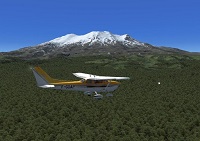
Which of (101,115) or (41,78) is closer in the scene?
(41,78)

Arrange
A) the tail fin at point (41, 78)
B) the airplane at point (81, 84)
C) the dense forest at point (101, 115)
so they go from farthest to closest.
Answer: the tail fin at point (41, 78) < the airplane at point (81, 84) < the dense forest at point (101, 115)

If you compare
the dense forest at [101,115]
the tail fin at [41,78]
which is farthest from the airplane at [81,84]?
the dense forest at [101,115]

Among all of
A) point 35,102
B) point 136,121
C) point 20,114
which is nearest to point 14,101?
point 35,102

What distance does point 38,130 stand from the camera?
58969mm

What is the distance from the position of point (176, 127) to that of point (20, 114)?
124 feet

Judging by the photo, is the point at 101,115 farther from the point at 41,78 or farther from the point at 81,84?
the point at 41,78

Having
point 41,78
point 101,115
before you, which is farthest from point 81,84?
point 101,115

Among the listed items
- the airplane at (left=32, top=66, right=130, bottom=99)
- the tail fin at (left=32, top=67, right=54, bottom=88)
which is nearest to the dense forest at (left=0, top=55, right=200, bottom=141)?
the airplane at (left=32, top=66, right=130, bottom=99)

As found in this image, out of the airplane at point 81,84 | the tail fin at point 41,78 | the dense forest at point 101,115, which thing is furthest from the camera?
the tail fin at point 41,78

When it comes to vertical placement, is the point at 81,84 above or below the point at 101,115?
above

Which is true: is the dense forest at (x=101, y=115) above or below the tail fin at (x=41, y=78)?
below

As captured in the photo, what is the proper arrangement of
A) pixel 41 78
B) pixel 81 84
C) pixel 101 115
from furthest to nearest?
pixel 101 115, pixel 41 78, pixel 81 84

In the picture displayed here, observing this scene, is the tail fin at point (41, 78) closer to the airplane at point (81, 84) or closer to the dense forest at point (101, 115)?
the airplane at point (81, 84)

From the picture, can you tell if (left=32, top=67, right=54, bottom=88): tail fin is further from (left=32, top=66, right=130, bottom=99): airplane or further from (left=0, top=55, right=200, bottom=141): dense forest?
(left=0, top=55, right=200, bottom=141): dense forest
